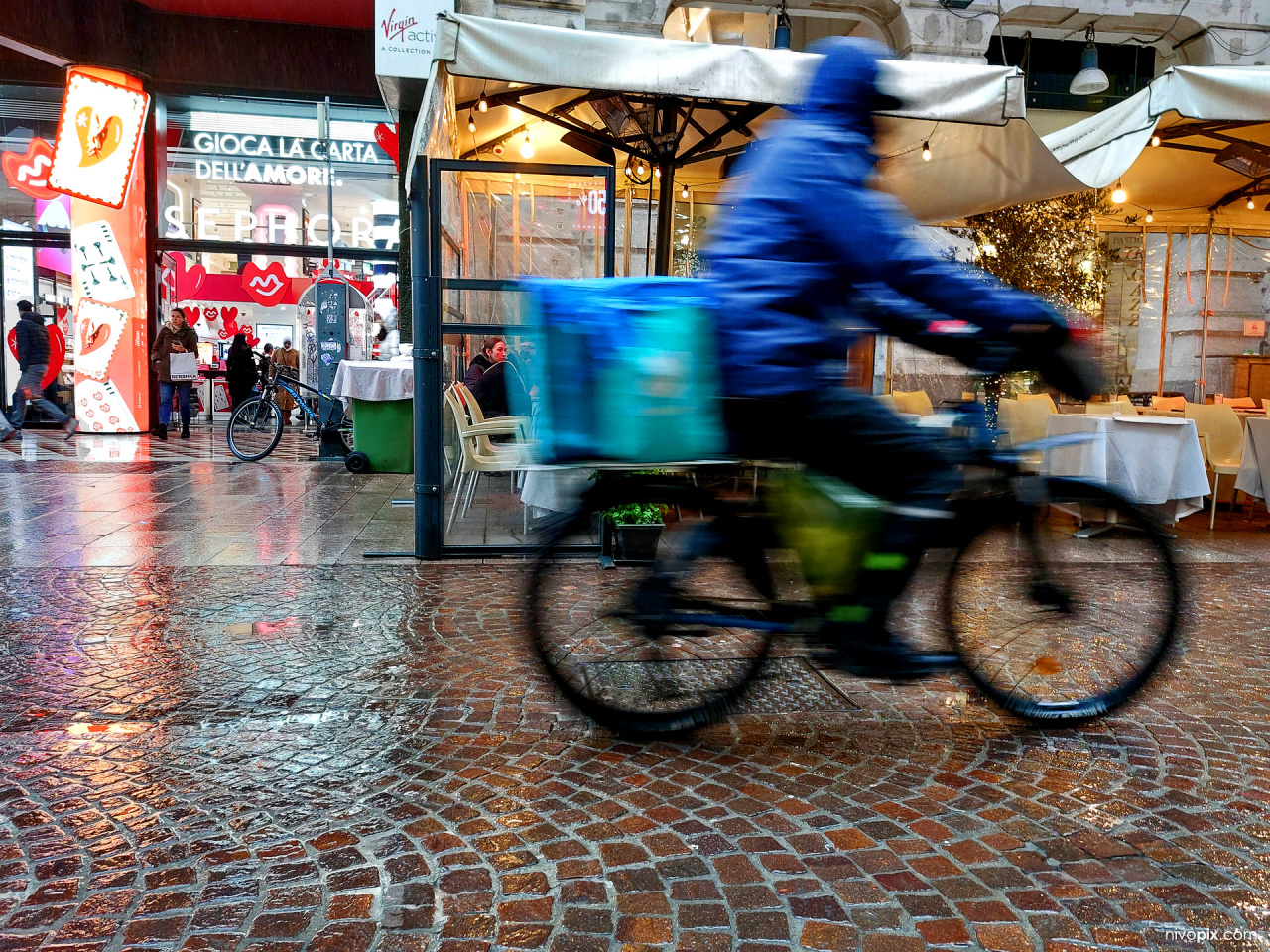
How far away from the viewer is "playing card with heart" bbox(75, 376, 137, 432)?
14.1m

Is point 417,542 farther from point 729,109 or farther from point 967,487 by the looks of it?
point 729,109

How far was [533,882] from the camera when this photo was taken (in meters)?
2.25

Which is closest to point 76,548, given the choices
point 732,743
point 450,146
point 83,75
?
point 450,146

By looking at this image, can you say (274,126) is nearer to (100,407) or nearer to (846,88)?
(100,407)

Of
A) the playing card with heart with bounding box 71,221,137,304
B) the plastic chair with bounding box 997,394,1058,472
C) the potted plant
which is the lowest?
the potted plant

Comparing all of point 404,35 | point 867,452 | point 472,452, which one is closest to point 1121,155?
point 472,452

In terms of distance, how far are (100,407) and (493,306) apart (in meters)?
11.0

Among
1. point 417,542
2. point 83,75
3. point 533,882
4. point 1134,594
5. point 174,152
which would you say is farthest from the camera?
point 174,152

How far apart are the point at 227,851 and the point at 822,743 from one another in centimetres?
177

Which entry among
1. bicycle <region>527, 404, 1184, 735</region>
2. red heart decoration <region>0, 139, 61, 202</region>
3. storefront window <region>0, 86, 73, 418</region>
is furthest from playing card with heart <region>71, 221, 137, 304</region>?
bicycle <region>527, 404, 1184, 735</region>

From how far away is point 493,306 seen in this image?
18.9 feet

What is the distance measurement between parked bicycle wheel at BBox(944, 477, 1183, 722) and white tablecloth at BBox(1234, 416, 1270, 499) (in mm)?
5423

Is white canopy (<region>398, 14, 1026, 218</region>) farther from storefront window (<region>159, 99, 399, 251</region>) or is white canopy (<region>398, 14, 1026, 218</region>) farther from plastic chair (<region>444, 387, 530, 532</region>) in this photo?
storefront window (<region>159, 99, 399, 251</region>)

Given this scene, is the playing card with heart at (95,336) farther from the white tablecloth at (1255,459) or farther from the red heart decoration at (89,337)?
the white tablecloth at (1255,459)
